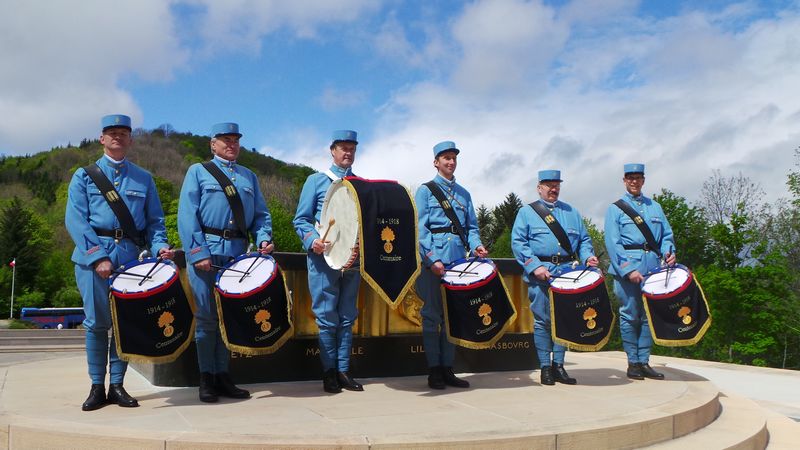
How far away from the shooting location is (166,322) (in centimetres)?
488

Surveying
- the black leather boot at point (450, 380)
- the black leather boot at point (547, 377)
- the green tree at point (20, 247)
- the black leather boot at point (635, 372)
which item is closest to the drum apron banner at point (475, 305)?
the black leather boot at point (450, 380)

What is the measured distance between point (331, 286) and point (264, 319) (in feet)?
2.53

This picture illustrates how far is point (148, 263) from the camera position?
485cm

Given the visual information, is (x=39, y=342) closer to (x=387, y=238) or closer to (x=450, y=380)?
(x=450, y=380)

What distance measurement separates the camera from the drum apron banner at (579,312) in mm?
6172

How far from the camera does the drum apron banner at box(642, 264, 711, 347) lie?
6555 mm

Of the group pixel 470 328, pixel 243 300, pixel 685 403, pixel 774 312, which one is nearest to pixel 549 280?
pixel 470 328

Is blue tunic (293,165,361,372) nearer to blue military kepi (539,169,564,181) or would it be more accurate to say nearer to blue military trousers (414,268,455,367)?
blue military trousers (414,268,455,367)

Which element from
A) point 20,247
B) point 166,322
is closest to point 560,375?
point 166,322

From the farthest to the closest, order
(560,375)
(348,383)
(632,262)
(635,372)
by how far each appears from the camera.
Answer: (635,372) → (632,262) → (560,375) → (348,383)

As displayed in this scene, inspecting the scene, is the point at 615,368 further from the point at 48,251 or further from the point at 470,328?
the point at 48,251

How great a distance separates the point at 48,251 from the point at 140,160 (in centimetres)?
5189

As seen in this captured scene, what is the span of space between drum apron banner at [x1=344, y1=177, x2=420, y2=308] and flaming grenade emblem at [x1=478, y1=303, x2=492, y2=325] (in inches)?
34.1

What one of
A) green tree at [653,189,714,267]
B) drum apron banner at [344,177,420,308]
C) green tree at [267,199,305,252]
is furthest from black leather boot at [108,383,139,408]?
green tree at [267,199,305,252]
